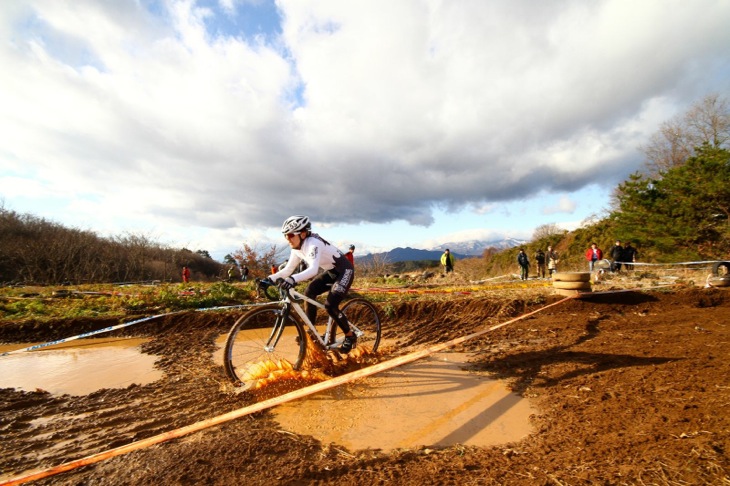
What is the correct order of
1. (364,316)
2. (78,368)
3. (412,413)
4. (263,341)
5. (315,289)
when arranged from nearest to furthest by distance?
(412,413) < (263,341) < (315,289) < (78,368) < (364,316)

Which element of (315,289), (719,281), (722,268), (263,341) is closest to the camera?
(263,341)

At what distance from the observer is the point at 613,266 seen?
17.6m

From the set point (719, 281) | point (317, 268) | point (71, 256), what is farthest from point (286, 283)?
point (71, 256)

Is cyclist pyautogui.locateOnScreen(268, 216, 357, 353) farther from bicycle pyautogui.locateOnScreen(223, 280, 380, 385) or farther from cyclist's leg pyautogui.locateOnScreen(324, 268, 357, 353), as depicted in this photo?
bicycle pyautogui.locateOnScreen(223, 280, 380, 385)

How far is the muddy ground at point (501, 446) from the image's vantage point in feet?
8.34

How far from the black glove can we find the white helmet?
763 millimetres

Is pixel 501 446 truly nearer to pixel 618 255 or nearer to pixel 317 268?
pixel 317 268

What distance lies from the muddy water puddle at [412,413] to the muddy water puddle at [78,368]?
9.64 feet

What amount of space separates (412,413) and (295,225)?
2957 millimetres

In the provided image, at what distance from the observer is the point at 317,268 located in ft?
16.2

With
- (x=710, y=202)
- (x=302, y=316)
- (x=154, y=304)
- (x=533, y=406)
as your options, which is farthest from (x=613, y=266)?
(x=154, y=304)

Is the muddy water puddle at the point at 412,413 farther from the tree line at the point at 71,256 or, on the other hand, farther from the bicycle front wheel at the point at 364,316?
the tree line at the point at 71,256

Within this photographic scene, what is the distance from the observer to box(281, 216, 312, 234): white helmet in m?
5.01

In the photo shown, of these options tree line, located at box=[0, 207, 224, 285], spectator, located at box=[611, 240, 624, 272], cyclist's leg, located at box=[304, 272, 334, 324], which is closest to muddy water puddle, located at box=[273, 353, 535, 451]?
cyclist's leg, located at box=[304, 272, 334, 324]
